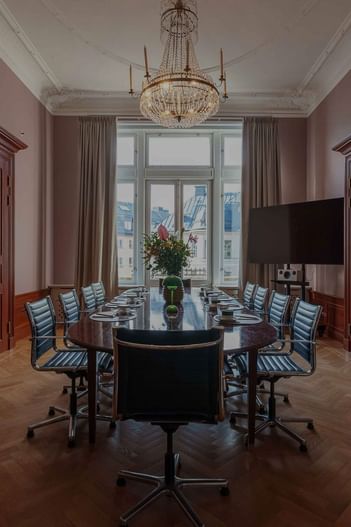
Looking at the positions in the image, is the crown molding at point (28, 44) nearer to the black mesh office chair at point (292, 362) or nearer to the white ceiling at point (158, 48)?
the white ceiling at point (158, 48)

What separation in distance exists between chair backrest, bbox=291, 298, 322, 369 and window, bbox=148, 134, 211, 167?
171 inches

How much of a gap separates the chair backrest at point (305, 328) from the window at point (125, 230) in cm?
411

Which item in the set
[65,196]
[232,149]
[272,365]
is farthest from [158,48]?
[272,365]

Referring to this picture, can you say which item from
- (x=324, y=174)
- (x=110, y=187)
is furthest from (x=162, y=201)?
(x=324, y=174)

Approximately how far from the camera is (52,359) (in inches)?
104

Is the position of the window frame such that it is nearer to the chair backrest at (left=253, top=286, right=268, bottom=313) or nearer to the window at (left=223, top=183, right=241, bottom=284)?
the window at (left=223, top=183, right=241, bottom=284)

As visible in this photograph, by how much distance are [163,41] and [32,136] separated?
2.49 m

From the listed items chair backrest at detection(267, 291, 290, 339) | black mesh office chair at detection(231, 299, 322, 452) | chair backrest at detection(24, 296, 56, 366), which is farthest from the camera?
chair backrest at detection(267, 291, 290, 339)

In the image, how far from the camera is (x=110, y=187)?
239 inches

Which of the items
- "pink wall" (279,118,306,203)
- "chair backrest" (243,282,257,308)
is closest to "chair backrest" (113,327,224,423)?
"chair backrest" (243,282,257,308)

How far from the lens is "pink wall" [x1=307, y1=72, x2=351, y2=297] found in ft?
→ 16.4

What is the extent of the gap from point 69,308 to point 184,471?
1787 mm

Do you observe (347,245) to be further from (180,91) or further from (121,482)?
(121,482)

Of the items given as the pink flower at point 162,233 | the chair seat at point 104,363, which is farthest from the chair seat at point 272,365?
the pink flower at point 162,233
